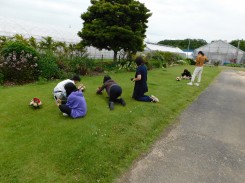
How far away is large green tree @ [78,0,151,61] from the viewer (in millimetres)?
14938

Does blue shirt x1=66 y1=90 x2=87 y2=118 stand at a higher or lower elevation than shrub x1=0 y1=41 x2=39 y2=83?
lower

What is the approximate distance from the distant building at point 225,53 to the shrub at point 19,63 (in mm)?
45737

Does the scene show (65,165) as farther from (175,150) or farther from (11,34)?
(11,34)

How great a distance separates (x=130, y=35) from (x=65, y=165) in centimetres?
1245

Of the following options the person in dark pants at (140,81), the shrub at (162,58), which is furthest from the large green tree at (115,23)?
the person in dark pants at (140,81)

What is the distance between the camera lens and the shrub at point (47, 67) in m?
10.2

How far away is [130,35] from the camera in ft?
49.8

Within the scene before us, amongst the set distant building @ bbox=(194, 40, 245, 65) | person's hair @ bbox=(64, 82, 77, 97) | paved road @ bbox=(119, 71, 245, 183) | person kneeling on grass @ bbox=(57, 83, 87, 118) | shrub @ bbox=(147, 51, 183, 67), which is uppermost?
distant building @ bbox=(194, 40, 245, 65)

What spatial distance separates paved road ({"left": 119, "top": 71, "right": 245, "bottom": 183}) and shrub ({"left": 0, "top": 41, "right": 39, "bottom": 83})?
21.5ft

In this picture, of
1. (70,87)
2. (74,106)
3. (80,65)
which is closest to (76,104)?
(74,106)

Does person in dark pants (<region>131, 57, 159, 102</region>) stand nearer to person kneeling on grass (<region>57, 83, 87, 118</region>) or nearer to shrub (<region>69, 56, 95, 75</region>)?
person kneeling on grass (<region>57, 83, 87, 118</region>)

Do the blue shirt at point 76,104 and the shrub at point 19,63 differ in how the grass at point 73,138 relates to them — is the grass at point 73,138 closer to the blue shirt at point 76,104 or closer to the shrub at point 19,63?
the blue shirt at point 76,104

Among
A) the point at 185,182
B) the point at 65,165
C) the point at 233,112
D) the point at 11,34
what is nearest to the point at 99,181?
the point at 65,165

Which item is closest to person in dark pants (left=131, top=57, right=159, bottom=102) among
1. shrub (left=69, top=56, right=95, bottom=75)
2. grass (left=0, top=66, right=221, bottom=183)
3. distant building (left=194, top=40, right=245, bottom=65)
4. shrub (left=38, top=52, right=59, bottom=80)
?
grass (left=0, top=66, right=221, bottom=183)
